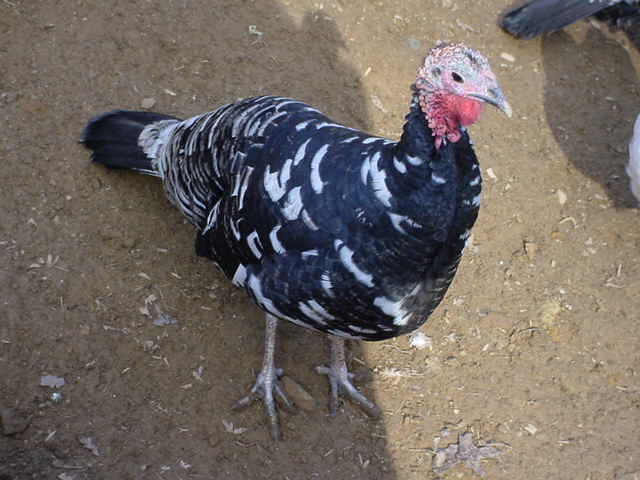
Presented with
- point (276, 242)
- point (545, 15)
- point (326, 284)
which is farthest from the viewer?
point (545, 15)

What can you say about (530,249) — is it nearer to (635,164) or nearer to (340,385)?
(635,164)

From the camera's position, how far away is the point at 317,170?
8.95ft

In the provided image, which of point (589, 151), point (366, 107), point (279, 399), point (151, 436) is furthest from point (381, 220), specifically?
point (589, 151)

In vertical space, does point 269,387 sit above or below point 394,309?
below

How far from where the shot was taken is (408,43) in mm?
4938

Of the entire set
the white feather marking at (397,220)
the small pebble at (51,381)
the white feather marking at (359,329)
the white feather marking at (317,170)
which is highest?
the white feather marking at (397,220)

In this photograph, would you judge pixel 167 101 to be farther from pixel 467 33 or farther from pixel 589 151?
pixel 589 151

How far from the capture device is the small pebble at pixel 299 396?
3446 millimetres

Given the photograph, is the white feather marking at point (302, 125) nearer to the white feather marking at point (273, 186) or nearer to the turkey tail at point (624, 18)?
the white feather marking at point (273, 186)

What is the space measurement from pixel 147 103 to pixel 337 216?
204cm

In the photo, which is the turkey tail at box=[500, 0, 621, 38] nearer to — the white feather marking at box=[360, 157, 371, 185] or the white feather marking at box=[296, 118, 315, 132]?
the white feather marking at box=[296, 118, 315, 132]

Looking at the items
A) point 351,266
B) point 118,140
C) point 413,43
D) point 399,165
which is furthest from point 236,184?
point 413,43

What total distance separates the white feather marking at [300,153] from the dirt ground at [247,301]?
114 centimetres

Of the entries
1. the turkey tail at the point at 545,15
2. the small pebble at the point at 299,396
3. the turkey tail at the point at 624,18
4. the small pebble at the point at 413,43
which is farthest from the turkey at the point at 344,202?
the turkey tail at the point at 624,18
